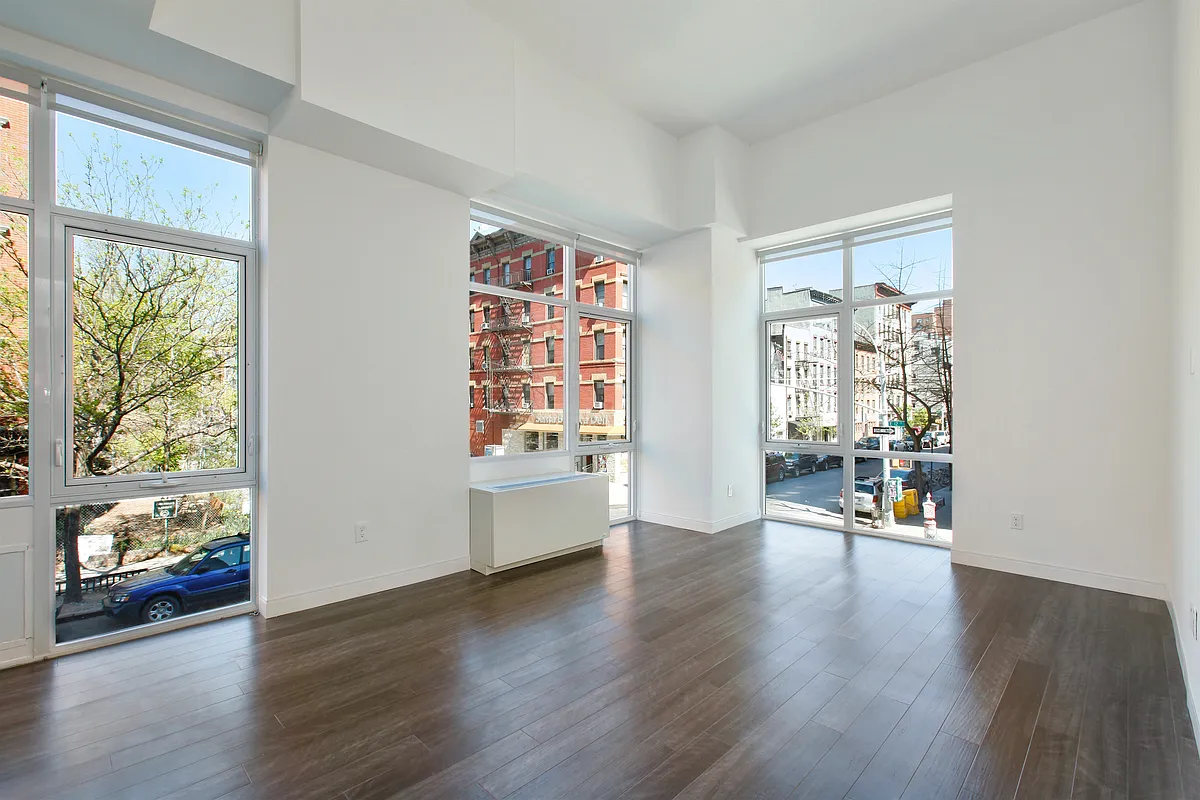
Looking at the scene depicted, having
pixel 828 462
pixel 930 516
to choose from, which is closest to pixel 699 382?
pixel 828 462

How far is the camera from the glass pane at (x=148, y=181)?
2.96 meters

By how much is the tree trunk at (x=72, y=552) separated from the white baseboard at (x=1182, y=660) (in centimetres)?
511

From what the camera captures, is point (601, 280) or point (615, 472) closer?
point (601, 280)

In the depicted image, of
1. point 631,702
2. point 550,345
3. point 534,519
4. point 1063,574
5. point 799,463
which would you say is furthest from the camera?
point 799,463

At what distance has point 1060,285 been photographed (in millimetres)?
4043

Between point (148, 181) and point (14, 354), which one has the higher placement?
A: point (148, 181)

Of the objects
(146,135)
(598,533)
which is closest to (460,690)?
(598,533)

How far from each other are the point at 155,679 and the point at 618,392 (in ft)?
14.2

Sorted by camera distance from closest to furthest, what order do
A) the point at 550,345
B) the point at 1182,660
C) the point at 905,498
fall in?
1. the point at 1182,660
2. the point at 905,498
3. the point at 550,345

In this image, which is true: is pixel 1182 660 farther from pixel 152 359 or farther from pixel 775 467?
pixel 152 359

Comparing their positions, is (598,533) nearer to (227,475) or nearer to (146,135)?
(227,475)

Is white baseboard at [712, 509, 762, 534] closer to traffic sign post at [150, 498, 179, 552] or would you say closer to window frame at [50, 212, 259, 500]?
window frame at [50, 212, 259, 500]

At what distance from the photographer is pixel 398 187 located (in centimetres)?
398

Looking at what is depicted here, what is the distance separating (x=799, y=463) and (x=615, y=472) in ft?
6.48
